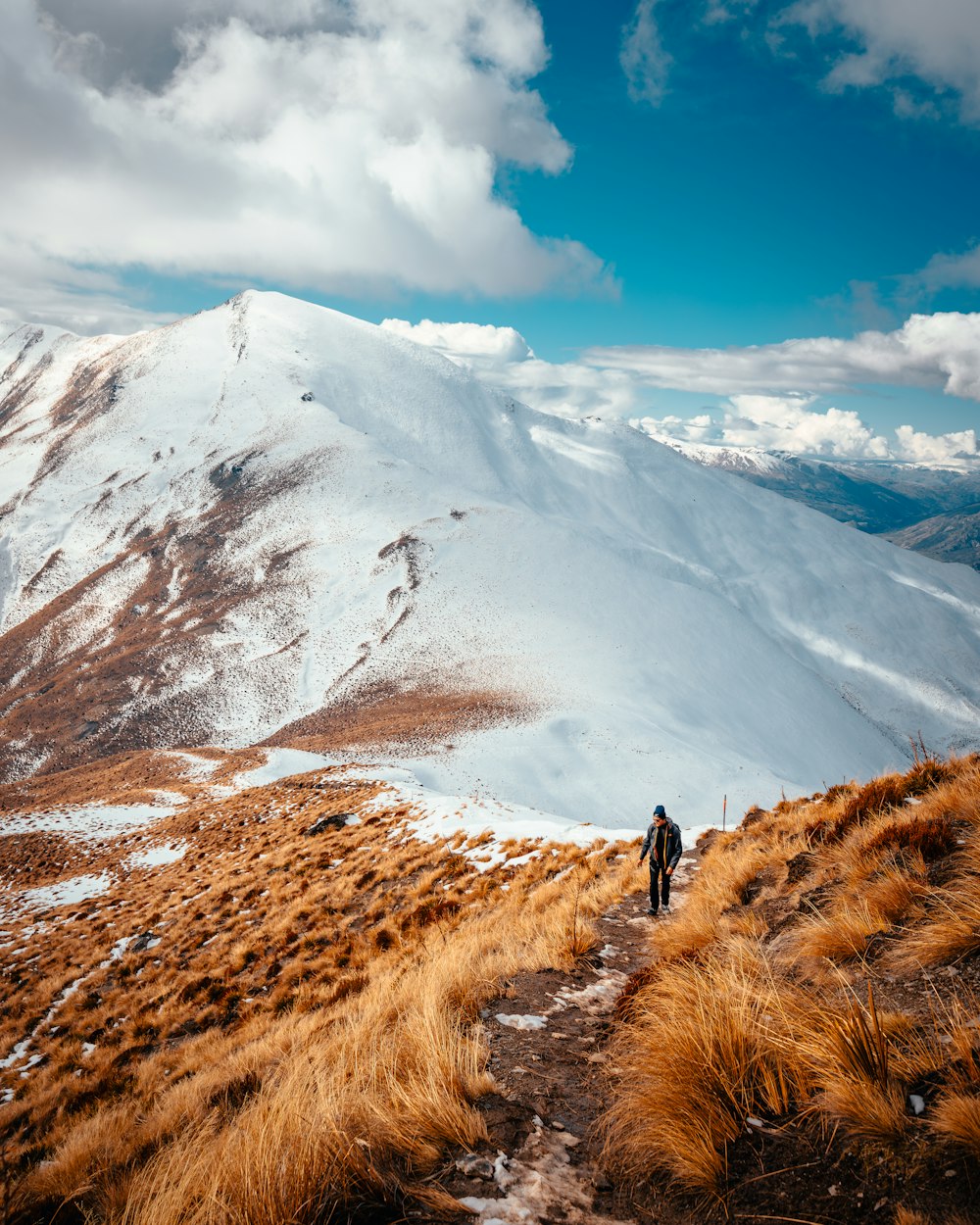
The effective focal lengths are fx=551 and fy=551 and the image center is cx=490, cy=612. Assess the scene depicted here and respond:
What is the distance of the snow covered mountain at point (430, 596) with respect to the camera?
44.6 meters

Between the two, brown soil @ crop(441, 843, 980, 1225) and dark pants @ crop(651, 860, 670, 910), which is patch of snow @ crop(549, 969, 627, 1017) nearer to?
brown soil @ crop(441, 843, 980, 1225)

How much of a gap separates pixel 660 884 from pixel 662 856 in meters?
0.69

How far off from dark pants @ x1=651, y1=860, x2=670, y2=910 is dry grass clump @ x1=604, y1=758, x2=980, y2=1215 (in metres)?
2.04

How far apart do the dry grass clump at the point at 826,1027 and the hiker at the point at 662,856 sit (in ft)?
7.19

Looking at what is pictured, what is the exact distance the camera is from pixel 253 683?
63469mm

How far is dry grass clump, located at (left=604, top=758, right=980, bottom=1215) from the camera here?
2.25 metres

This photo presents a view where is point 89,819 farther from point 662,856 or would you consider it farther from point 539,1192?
point 539,1192

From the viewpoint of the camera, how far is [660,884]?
7973 mm

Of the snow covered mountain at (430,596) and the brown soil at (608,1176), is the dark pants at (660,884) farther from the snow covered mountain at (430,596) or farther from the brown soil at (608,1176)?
the snow covered mountain at (430,596)

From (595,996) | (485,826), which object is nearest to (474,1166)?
(595,996)

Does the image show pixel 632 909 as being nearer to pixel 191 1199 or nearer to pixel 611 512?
pixel 191 1199

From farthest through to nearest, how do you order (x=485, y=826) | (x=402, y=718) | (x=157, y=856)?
(x=402, y=718) → (x=157, y=856) → (x=485, y=826)

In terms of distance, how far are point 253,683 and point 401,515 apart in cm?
3530

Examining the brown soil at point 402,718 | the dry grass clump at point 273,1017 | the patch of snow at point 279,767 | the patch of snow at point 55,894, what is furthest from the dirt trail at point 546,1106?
the brown soil at point 402,718
